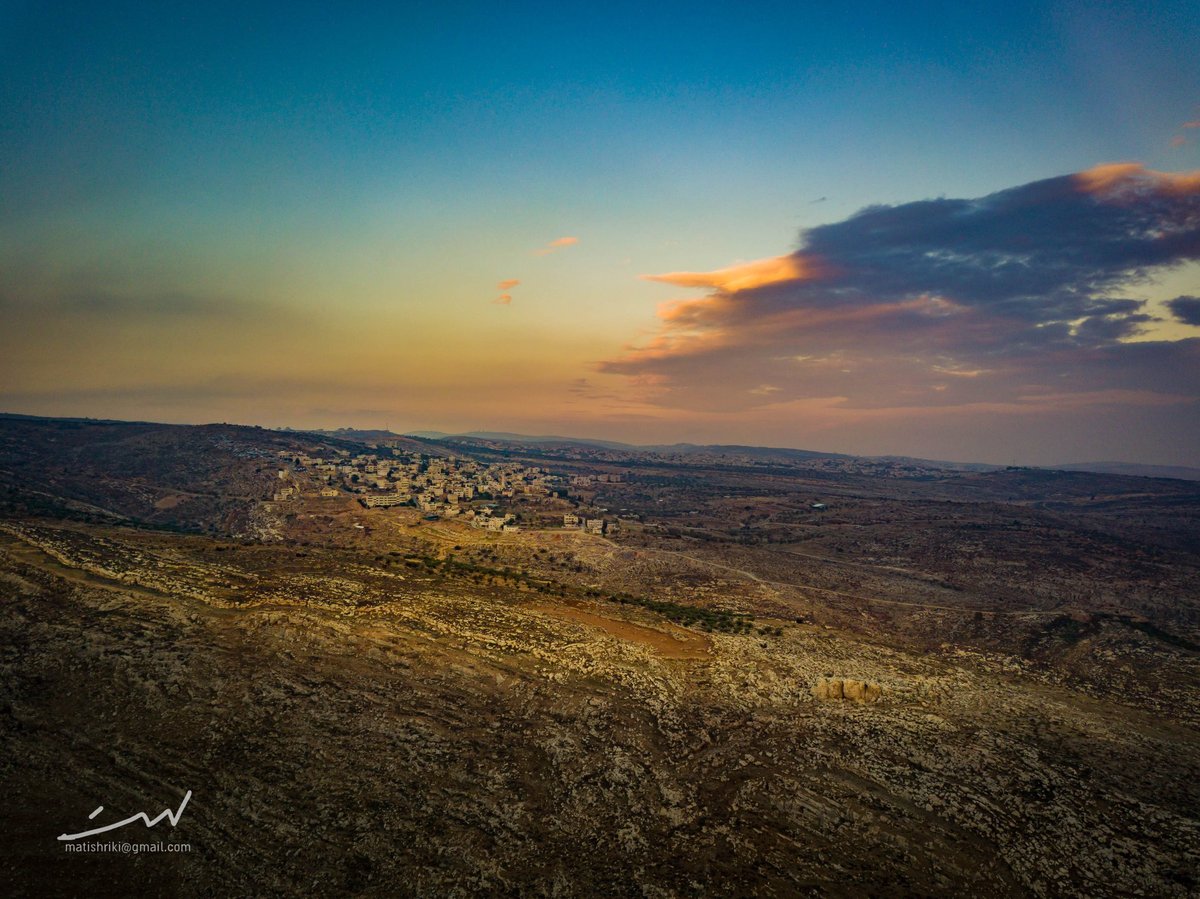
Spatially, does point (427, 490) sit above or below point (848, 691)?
above

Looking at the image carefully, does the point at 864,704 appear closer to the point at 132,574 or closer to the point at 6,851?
the point at 6,851

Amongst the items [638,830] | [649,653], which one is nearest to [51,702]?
[638,830]

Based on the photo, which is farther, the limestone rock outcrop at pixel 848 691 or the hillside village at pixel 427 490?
the hillside village at pixel 427 490

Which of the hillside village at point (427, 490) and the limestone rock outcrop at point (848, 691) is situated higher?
the hillside village at point (427, 490)

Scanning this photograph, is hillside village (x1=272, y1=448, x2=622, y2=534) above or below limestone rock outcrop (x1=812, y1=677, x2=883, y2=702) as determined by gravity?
above

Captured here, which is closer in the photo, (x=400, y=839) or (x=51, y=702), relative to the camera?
(x=400, y=839)

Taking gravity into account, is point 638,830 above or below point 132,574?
below

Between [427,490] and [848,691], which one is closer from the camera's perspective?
[848,691]

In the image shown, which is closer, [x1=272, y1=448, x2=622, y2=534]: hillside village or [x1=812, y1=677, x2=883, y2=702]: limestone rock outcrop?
[x1=812, y1=677, x2=883, y2=702]: limestone rock outcrop
